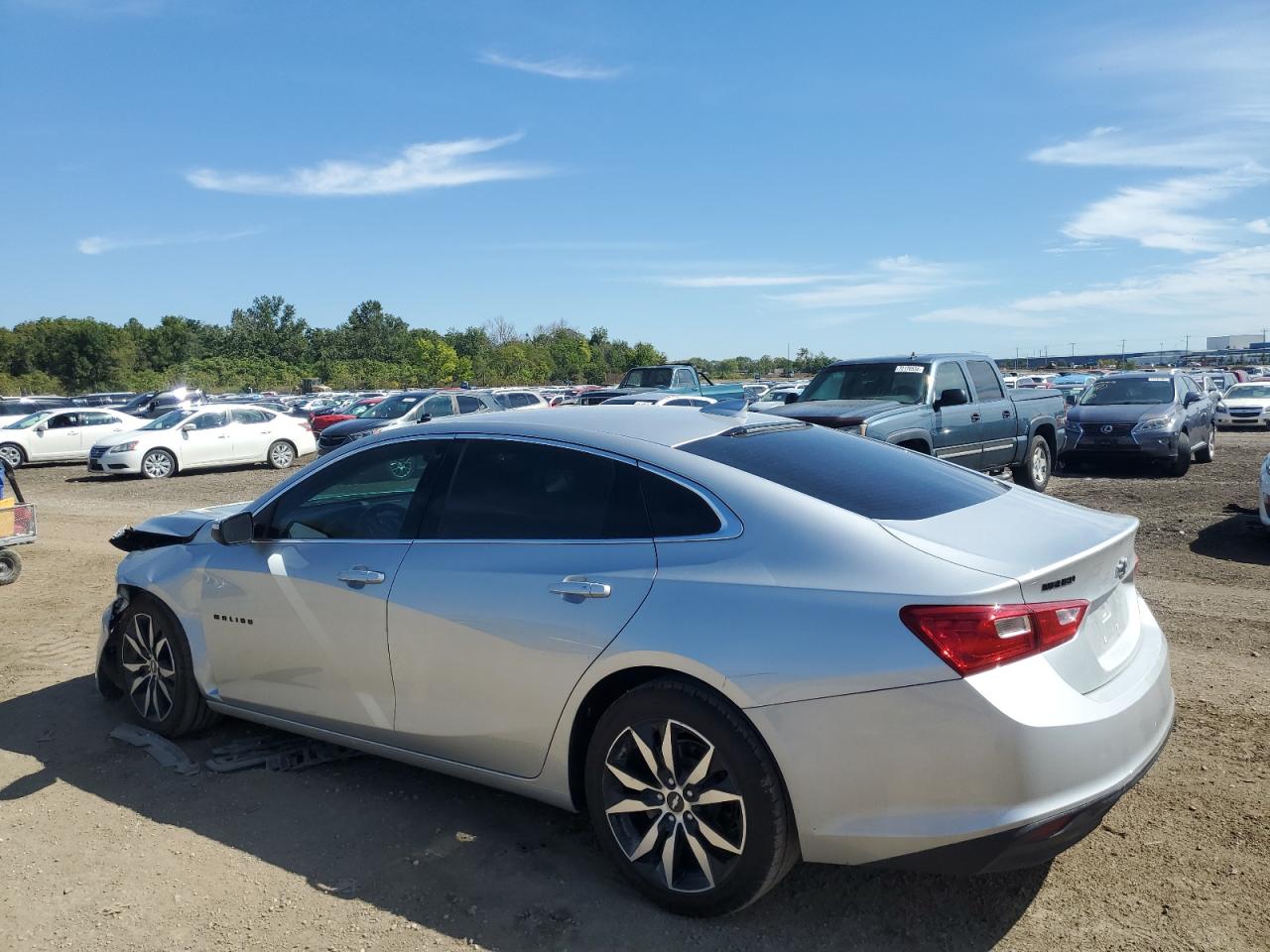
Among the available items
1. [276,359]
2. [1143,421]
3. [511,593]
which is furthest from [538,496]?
[276,359]

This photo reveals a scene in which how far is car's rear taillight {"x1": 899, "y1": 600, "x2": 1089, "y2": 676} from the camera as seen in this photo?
266cm

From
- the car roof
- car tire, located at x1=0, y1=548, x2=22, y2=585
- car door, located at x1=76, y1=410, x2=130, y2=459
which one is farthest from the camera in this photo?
car door, located at x1=76, y1=410, x2=130, y2=459

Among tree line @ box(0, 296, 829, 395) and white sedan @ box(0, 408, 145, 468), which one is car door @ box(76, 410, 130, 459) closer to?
white sedan @ box(0, 408, 145, 468)

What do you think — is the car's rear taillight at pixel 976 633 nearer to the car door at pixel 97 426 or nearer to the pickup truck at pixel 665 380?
the pickup truck at pixel 665 380

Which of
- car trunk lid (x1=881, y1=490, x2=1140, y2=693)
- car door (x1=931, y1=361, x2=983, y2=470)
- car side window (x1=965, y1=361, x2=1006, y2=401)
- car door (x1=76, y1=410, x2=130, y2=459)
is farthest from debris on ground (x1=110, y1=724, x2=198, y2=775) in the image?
car door (x1=76, y1=410, x2=130, y2=459)

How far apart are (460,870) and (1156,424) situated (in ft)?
49.5

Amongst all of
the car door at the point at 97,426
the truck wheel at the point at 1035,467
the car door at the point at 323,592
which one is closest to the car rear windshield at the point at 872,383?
the truck wheel at the point at 1035,467

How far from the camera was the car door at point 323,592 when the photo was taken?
12.7 feet

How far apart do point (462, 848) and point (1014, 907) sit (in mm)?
1954

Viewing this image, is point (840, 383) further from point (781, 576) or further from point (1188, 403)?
point (781, 576)

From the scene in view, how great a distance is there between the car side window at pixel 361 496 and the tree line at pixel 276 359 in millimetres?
71984

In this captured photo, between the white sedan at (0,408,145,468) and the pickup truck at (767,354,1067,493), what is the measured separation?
19.9 m

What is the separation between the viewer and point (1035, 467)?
13.6m

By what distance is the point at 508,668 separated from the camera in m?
3.42
